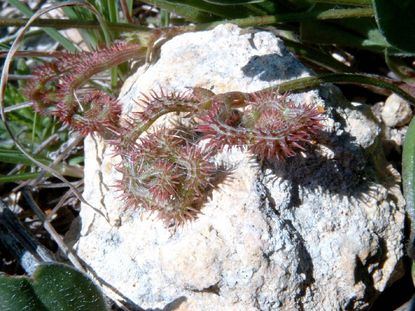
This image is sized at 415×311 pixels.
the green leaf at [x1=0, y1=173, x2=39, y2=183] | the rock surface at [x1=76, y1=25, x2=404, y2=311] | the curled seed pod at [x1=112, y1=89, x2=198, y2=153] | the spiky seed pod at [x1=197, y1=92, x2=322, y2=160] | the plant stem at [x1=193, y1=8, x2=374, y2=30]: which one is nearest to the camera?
the spiky seed pod at [x1=197, y1=92, x2=322, y2=160]

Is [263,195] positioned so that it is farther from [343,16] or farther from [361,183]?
[343,16]

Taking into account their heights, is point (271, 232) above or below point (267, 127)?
below

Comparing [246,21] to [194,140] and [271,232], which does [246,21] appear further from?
[271,232]

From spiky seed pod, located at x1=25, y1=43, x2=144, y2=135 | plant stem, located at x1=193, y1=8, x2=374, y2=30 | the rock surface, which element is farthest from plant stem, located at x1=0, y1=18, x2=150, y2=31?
the rock surface

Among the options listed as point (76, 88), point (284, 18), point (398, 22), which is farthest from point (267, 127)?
point (76, 88)

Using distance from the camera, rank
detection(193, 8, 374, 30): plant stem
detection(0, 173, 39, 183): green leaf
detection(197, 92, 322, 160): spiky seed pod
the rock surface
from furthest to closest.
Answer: detection(0, 173, 39, 183): green leaf < detection(193, 8, 374, 30): plant stem < the rock surface < detection(197, 92, 322, 160): spiky seed pod

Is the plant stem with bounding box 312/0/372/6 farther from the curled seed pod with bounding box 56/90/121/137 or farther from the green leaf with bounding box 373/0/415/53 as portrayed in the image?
the curled seed pod with bounding box 56/90/121/137

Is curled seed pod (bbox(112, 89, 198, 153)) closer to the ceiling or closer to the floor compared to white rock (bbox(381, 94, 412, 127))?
closer to the ceiling

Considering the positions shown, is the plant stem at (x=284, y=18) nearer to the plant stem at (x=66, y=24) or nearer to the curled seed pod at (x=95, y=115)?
the plant stem at (x=66, y=24)
